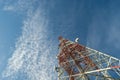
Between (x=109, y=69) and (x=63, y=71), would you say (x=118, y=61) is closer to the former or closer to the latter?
(x=109, y=69)

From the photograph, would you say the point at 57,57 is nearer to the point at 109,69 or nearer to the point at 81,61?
the point at 81,61

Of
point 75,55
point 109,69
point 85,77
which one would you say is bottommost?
point 109,69

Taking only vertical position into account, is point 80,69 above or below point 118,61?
above

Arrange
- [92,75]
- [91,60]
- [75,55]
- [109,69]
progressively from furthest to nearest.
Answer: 1. [75,55]
2. [91,60]
3. [92,75]
4. [109,69]

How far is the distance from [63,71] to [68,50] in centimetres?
369

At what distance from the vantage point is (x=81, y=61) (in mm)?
44156

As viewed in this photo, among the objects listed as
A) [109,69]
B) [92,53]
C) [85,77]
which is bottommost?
[109,69]

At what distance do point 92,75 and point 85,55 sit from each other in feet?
19.2

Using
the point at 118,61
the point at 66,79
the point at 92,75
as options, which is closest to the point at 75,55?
the point at 66,79

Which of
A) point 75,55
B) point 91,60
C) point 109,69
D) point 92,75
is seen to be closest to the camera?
point 109,69

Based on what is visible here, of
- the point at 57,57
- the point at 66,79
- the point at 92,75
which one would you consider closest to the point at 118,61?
the point at 92,75

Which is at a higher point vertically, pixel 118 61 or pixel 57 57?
pixel 57 57

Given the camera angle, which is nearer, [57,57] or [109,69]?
[109,69]

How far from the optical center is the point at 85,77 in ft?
129
